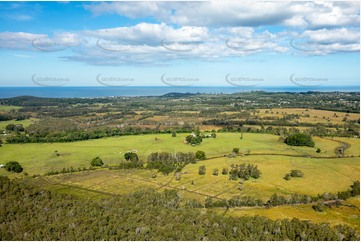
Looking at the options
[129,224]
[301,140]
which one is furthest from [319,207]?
[301,140]

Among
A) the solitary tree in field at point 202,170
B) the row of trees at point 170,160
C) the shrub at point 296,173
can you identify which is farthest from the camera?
the row of trees at point 170,160

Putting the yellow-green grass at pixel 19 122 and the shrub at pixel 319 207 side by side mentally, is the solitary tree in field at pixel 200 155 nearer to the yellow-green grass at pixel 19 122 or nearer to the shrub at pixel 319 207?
the shrub at pixel 319 207

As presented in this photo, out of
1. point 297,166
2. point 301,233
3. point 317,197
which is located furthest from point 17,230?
point 297,166

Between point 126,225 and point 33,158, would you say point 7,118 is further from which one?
point 126,225

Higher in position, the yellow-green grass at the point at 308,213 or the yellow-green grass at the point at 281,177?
the yellow-green grass at the point at 281,177

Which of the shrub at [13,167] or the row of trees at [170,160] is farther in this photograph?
the row of trees at [170,160]

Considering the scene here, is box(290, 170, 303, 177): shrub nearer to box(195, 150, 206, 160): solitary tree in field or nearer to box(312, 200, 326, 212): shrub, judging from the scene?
box(312, 200, 326, 212): shrub

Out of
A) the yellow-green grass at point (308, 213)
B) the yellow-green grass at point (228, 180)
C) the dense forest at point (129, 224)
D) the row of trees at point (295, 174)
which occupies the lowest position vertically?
the yellow-green grass at point (308, 213)

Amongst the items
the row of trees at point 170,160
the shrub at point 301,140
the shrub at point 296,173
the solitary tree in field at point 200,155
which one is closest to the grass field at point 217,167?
the shrub at point 296,173

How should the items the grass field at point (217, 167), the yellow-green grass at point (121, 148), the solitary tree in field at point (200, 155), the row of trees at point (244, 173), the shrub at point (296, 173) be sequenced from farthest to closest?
the solitary tree in field at point (200, 155) < the yellow-green grass at point (121, 148) < the shrub at point (296, 173) < the row of trees at point (244, 173) < the grass field at point (217, 167)
